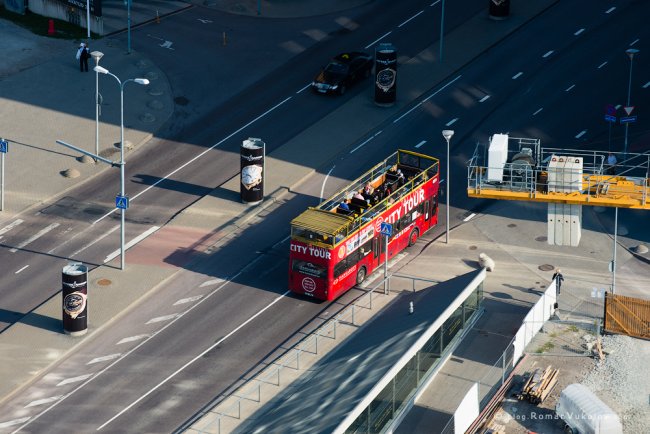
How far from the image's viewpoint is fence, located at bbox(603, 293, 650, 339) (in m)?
67.8

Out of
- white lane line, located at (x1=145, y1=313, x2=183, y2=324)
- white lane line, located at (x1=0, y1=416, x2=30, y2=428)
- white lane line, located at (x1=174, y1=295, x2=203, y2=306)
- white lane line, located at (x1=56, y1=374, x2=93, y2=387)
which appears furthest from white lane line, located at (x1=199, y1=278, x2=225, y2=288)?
white lane line, located at (x1=0, y1=416, x2=30, y2=428)

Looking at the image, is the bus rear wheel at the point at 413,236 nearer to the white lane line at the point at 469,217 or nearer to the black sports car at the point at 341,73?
the white lane line at the point at 469,217

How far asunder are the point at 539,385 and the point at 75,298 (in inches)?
822

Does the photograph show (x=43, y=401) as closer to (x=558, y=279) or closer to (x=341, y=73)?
(x=558, y=279)

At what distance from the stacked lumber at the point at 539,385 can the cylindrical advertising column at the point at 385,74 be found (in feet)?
92.1

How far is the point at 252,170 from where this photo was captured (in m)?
79.4

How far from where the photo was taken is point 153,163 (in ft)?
280

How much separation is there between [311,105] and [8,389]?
31.9 metres

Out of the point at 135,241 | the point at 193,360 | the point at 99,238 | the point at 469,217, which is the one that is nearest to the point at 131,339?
the point at 193,360

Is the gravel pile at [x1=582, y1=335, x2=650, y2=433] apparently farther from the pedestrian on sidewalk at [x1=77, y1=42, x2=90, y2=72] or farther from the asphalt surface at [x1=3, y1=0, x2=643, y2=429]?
the pedestrian on sidewalk at [x1=77, y1=42, x2=90, y2=72]

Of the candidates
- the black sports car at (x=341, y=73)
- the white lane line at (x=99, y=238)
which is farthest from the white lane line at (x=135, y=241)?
the black sports car at (x=341, y=73)

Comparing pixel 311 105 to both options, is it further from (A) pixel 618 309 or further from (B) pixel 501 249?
(A) pixel 618 309

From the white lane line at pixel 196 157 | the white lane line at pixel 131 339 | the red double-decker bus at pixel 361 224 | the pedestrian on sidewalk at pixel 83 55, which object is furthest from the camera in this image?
the pedestrian on sidewalk at pixel 83 55

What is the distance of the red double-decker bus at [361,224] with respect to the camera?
233ft
